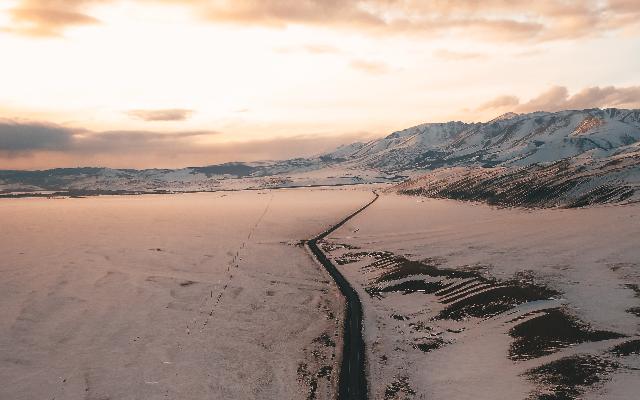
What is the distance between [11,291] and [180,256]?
2739 cm

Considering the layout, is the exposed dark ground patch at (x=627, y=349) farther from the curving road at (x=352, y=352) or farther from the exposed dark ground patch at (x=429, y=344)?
the curving road at (x=352, y=352)

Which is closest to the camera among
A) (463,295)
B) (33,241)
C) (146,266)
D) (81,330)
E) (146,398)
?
(146,398)

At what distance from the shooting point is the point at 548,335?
4088 centimetres

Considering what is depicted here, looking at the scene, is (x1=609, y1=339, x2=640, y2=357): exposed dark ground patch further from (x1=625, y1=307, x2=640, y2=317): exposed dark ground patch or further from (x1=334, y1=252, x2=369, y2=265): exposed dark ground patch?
(x1=334, y1=252, x2=369, y2=265): exposed dark ground patch

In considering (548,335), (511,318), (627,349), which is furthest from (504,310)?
(627,349)

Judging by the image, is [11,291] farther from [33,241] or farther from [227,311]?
[33,241]

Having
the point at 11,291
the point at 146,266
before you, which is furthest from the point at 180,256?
the point at 11,291

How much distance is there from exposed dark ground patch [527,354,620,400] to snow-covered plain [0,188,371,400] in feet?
49.1

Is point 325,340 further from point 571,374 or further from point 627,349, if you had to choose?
point 627,349

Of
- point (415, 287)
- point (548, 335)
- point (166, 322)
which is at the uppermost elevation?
point (166, 322)

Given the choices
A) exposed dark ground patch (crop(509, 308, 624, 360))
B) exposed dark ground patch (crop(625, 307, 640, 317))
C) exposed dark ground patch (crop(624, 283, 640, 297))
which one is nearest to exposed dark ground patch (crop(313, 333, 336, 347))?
exposed dark ground patch (crop(509, 308, 624, 360))

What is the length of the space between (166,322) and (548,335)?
35910 mm

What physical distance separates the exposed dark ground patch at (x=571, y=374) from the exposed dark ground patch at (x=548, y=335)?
7.07 feet

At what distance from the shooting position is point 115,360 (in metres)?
38.5
